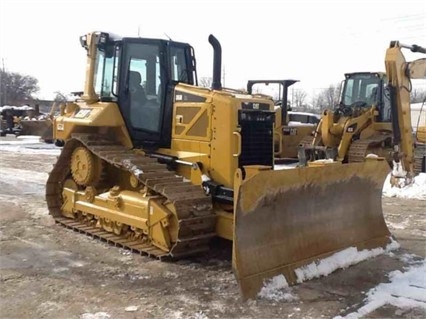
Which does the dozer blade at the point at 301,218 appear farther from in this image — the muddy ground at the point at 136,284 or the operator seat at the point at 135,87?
the operator seat at the point at 135,87

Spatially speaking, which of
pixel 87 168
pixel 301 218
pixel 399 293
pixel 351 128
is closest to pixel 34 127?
pixel 351 128

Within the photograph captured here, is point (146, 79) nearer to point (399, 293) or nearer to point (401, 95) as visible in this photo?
point (399, 293)

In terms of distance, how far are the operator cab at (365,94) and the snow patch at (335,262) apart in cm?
770

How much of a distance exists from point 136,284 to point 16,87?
70508 millimetres

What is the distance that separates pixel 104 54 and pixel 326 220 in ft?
13.0

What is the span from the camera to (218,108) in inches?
252

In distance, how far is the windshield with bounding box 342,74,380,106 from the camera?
14172mm

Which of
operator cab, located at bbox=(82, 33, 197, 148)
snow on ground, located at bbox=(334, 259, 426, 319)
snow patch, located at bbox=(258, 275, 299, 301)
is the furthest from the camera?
operator cab, located at bbox=(82, 33, 197, 148)

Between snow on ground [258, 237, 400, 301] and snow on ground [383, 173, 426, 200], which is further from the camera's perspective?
snow on ground [383, 173, 426, 200]

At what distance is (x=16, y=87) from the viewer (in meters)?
70.1

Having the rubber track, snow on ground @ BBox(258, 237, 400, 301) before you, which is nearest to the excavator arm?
the rubber track

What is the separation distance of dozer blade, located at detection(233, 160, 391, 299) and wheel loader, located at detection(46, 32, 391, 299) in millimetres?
13

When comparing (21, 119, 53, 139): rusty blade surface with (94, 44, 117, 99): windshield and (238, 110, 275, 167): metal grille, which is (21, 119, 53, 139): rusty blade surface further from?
(238, 110, 275, 167): metal grille

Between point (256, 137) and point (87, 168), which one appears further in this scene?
point (87, 168)
